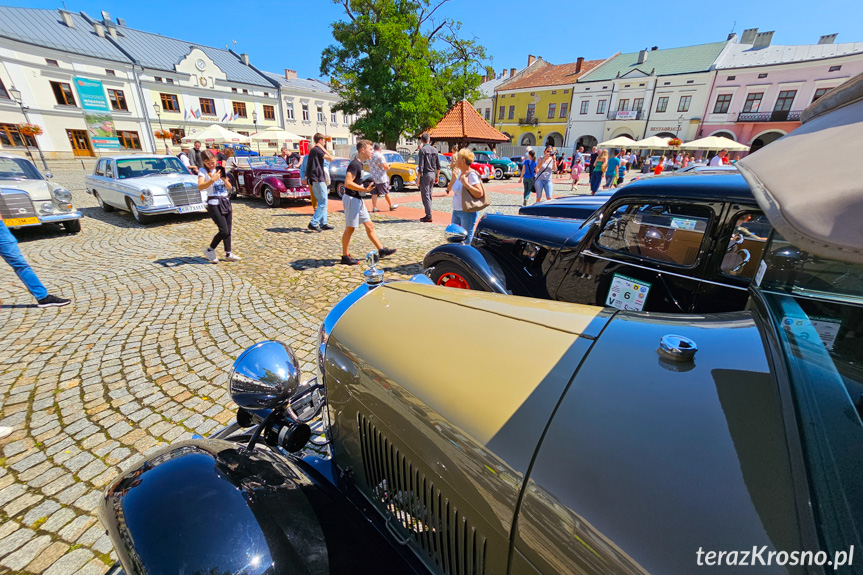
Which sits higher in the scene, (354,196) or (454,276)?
(354,196)

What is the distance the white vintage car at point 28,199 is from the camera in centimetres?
671

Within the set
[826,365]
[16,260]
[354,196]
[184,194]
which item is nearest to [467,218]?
[354,196]

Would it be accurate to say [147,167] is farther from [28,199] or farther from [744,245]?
[744,245]

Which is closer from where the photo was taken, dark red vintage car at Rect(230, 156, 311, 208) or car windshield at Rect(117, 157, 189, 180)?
car windshield at Rect(117, 157, 189, 180)

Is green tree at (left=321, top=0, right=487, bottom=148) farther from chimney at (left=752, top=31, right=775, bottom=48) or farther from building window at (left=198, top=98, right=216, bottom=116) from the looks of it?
chimney at (left=752, top=31, right=775, bottom=48)

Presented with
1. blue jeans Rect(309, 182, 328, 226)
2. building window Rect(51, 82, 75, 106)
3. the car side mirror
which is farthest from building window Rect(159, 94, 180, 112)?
the car side mirror

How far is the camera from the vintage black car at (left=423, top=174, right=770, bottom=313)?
2.42 m

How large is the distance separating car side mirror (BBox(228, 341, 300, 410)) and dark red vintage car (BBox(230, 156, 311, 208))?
10.1 metres

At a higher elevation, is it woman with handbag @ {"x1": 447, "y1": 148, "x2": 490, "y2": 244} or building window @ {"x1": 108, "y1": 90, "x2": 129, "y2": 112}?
building window @ {"x1": 108, "y1": 90, "x2": 129, "y2": 112}

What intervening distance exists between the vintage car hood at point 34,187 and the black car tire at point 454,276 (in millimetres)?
8388

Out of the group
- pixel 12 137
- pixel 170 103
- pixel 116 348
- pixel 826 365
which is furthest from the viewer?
pixel 170 103

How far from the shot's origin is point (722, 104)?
1304 inches

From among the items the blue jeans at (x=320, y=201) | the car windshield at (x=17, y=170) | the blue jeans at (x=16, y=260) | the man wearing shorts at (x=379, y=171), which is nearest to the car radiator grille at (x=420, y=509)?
the blue jeans at (x=16, y=260)

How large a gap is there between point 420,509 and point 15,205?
32.2 ft
